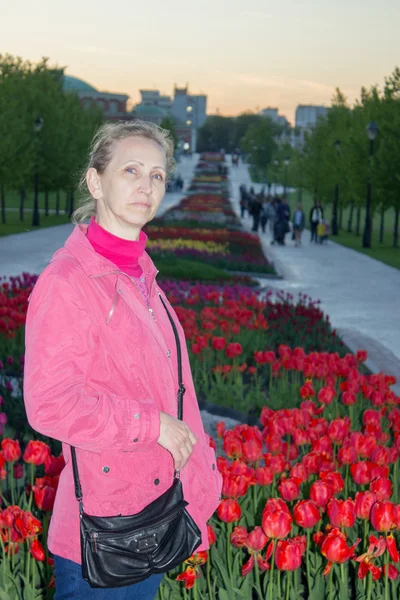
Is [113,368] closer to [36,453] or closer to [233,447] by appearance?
[36,453]

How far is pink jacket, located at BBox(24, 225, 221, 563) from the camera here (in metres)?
2.13

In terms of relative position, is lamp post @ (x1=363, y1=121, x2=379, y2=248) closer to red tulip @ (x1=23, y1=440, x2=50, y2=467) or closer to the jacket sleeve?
red tulip @ (x1=23, y1=440, x2=50, y2=467)

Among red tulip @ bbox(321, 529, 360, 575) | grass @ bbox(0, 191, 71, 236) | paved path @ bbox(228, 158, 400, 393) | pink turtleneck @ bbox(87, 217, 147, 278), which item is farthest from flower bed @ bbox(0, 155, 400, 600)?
grass @ bbox(0, 191, 71, 236)

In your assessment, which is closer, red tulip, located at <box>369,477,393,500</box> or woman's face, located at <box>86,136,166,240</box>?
woman's face, located at <box>86,136,166,240</box>

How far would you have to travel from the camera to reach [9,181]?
31.8 meters

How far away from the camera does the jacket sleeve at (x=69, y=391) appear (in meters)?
2.13

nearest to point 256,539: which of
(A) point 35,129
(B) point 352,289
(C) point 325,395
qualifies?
(C) point 325,395

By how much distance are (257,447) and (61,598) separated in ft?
5.09

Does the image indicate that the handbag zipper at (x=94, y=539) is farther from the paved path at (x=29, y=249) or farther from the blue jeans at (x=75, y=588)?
the paved path at (x=29, y=249)

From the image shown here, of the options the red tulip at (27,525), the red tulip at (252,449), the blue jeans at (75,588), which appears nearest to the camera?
the blue jeans at (75,588)

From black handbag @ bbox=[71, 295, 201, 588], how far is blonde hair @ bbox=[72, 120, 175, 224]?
748 millimetres

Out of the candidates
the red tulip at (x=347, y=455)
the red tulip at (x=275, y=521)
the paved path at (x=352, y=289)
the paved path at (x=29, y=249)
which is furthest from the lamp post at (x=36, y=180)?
the red tulip at (x=275, y=521)

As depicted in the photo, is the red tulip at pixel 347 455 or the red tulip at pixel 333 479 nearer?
the red tulip at pixel 333 479

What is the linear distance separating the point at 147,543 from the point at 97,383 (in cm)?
44
